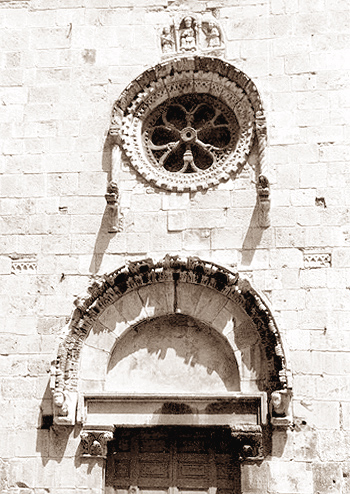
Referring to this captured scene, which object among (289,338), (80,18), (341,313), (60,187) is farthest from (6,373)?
(80,18)

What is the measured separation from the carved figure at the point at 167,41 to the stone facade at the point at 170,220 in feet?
0.12

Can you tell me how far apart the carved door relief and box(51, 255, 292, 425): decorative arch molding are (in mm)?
875

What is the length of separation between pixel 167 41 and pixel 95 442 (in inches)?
205

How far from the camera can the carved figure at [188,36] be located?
9.91 meters

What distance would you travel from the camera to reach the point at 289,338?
8.74 meters

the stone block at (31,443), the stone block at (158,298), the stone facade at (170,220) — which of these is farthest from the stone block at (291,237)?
the stone block at (31,443)

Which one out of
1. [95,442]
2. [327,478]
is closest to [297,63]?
[327,478]

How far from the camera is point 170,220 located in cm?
938

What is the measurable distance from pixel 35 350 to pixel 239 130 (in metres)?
3.75

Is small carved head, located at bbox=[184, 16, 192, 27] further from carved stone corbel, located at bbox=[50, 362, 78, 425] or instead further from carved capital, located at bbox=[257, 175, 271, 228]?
carved stone corbel, located at bbox=[50, 362, 78, 425]

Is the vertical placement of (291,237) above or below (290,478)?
above

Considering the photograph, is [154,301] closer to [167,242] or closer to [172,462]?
[167,242]

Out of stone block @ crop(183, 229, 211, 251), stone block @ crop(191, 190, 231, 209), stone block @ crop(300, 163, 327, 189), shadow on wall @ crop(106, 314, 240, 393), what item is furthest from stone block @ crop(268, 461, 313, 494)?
stone block @ crop(300, 163, 327, 189)

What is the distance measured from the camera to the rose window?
9750 millimetres
